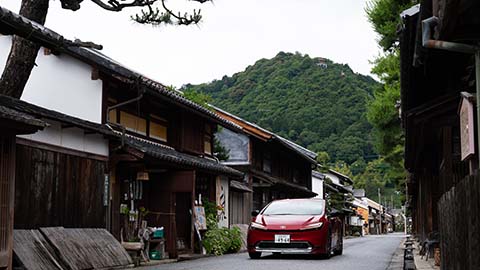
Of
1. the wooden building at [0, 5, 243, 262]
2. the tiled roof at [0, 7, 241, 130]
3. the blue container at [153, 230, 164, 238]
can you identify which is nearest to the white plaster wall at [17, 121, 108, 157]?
the wooden building at [0, 5, 243, 262]

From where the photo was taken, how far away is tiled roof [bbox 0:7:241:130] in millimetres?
6637

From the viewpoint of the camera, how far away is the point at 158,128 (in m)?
20.8

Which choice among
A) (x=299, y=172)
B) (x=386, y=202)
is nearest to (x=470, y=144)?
(x=299, y=172)

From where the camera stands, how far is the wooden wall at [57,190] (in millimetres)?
12328

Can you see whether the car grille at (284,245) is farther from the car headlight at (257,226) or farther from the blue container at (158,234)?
the blue container at (158,234)

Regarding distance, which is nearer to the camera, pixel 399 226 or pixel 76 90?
pixel 76 90

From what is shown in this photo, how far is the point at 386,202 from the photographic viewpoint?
484 ft

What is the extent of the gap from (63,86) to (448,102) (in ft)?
30.5

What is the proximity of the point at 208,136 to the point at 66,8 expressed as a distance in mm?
14210

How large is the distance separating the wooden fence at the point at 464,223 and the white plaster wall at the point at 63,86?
390 inches

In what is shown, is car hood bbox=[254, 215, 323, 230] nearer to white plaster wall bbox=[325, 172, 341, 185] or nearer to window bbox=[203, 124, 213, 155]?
window bbox=[203, 124, 213, 155]

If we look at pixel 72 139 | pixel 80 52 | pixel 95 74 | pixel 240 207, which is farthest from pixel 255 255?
pixel 240 207

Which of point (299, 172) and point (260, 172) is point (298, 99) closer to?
point (299, 172)

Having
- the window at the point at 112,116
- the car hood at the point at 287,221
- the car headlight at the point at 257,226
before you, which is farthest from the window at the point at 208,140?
the car headlight at the point at 257,226
